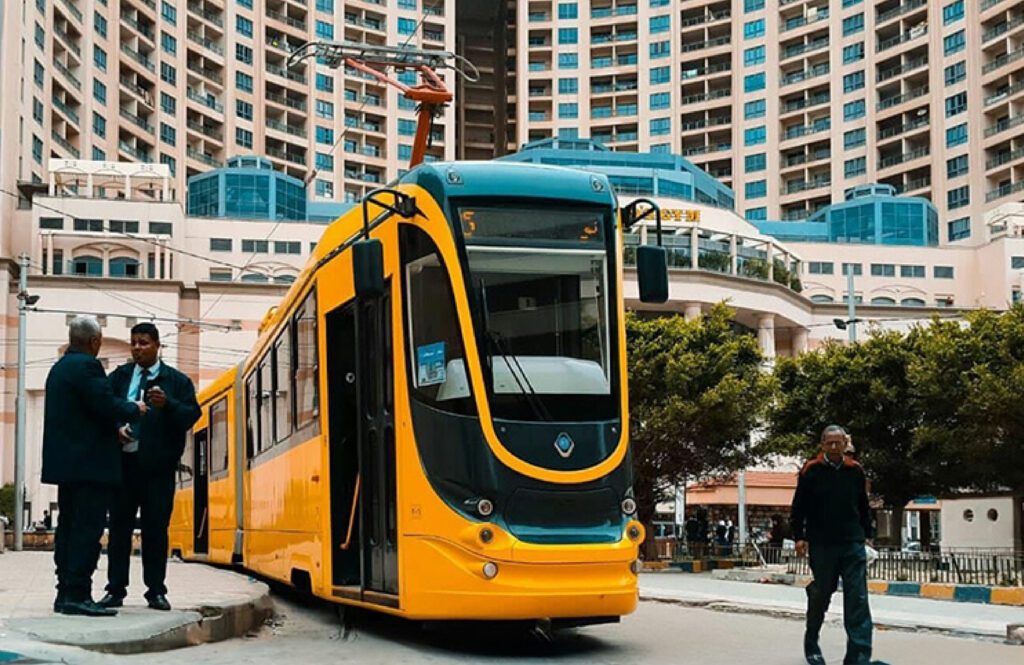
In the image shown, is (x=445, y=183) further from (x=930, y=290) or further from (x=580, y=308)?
(x=930, y=290)

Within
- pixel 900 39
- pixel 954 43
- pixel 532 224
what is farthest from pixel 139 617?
pixel 900 39

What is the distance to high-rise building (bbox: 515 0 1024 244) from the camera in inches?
3944

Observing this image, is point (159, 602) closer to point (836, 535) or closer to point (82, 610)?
point (82, 610)

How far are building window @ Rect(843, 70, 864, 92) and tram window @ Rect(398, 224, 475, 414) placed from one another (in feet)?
342

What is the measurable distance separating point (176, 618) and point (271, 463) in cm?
495

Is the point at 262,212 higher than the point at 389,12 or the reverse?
the reverse

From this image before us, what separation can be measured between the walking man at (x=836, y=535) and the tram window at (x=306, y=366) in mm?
4267

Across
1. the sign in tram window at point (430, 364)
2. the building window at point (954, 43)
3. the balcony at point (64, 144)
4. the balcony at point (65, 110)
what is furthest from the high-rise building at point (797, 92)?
the sign in tram window at point (430, 364)

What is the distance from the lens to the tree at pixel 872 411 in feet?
114

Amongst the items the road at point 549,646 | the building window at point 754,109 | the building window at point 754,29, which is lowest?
the road at point 549,646

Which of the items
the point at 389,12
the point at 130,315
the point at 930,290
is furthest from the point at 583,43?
the point at 130,315

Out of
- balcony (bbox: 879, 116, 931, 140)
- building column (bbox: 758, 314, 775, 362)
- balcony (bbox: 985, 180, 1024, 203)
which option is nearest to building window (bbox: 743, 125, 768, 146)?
balcony (bbox: 879, 116, 931, 140)

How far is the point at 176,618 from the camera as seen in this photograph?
381 inches

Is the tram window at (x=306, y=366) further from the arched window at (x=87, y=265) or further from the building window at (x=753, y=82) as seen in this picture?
the building window at (x=753, y=82)
